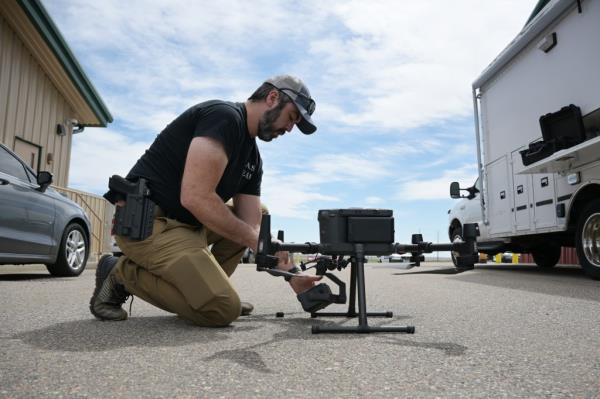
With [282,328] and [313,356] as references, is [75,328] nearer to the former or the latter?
[282,328]

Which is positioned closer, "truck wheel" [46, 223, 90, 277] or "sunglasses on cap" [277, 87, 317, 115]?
"sunglasses on cap" [277, 87, 317, 115]

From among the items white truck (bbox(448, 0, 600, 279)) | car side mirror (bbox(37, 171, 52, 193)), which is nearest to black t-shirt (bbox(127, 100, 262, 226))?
white truck (bbox(448, 0, 600, 279))

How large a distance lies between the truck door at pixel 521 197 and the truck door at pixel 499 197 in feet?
0.70

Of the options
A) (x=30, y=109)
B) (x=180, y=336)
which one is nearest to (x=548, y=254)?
(x=180, y=336)

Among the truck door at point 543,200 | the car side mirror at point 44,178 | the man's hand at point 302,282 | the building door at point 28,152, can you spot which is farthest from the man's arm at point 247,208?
the building door at point 28,152

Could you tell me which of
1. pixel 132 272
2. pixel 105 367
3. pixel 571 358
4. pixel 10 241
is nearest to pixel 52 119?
pixel 10 241

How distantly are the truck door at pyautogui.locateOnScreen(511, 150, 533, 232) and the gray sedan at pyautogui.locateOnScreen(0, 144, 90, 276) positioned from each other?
681cm

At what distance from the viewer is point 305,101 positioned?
318 centimetres

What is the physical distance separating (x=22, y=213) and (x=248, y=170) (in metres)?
3.80

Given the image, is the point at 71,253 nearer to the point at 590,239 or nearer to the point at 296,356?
the point at 296,356

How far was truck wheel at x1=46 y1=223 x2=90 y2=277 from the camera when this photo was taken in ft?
22.9

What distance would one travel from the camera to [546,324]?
3180mm

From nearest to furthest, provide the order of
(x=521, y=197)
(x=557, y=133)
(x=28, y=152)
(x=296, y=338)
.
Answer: (x=296, y=338) → (x=557, y=133) → (x=521, y=197) → (x=28, y=152)

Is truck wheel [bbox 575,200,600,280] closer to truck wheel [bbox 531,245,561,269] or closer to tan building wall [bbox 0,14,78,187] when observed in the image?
truck wheel [bbox 531,245,561,269]
